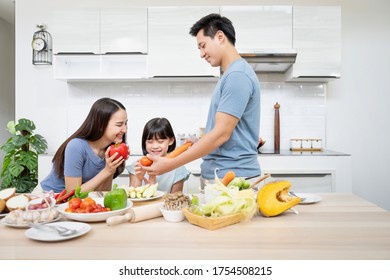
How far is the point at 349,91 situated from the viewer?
3.94 metres

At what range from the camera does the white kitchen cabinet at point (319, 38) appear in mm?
3508

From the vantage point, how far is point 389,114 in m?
3.96

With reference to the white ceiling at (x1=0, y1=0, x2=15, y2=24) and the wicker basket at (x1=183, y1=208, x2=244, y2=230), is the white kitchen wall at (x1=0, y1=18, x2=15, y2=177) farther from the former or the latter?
the wicker basket at (x1=183, y1=208, x2=244, y2=230)

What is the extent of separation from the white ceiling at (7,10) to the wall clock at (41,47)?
0.86 meters

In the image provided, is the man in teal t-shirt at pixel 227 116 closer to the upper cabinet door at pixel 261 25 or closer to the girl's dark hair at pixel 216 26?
the girl's dark hair at pixel 216 26

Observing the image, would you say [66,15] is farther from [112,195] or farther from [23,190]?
[112,195]

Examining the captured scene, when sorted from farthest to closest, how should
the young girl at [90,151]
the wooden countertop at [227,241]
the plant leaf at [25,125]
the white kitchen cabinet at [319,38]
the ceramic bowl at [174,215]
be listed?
1. the plant leaf at [25,125]
2. the white kitchen cabinet at [319,38]
3. the young girl at [90,151]
4. the ceramic bowl at [174,215]
5. the wooden countertop at [227,241]

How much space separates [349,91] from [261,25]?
126 centimetres

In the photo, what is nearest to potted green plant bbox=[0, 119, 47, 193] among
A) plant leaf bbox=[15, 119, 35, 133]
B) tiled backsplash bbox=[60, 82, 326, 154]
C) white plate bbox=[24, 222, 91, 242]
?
plant leaf bbox=[15, 119, 35, 133]

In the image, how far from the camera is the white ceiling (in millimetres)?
4461

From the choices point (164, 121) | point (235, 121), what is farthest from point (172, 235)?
point (164, 121)

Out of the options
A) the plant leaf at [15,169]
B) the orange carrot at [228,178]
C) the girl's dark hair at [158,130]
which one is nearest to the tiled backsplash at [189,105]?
the plant leaf at [15,169]

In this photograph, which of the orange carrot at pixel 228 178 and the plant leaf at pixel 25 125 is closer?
the orange carrot at pixel 228 178

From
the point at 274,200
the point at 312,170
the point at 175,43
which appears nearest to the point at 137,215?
the point at 274,200
